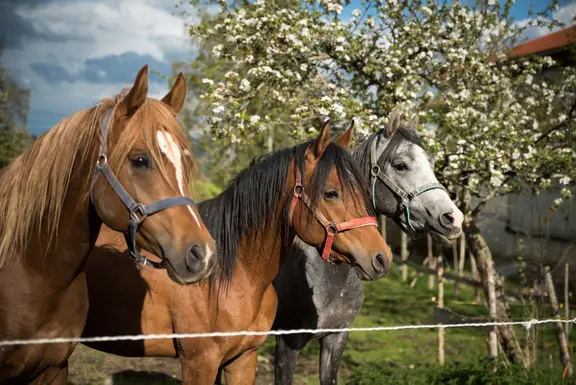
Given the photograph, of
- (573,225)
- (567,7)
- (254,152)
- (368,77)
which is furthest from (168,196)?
(254,152)

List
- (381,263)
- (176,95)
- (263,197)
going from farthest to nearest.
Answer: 1. (263,197)
2. (381,263)
3. (176,95)

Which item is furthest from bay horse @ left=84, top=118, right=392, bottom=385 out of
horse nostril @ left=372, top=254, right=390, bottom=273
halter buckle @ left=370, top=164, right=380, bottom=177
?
halter buckle @ left=370, top=164, right=380, bottom=177

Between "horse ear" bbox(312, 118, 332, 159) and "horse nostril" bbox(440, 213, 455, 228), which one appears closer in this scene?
"horse ear" bbox(312, 118, 332, 159)

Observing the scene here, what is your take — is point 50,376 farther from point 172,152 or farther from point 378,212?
point 378,212

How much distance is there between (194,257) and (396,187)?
2.16 m

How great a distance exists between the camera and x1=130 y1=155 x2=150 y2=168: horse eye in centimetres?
214

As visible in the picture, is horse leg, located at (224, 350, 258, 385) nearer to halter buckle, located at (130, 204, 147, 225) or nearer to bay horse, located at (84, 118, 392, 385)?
bay horse, located at (84, 118, 392, 385)

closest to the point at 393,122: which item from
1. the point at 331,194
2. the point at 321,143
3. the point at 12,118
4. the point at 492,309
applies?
the point at 321,143

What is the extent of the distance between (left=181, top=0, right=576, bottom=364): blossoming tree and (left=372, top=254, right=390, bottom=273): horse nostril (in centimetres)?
263

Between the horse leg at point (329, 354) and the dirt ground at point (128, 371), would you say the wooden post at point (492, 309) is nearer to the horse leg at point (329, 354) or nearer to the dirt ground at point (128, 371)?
the dirt ground at point (128, 371)

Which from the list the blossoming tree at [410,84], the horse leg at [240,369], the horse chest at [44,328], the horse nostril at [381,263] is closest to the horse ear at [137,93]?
the horse chest at [44,328]

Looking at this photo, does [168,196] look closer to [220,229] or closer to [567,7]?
[220,229]

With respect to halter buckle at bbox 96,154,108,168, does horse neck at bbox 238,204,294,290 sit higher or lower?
lower

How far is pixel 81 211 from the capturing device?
7.57ft
